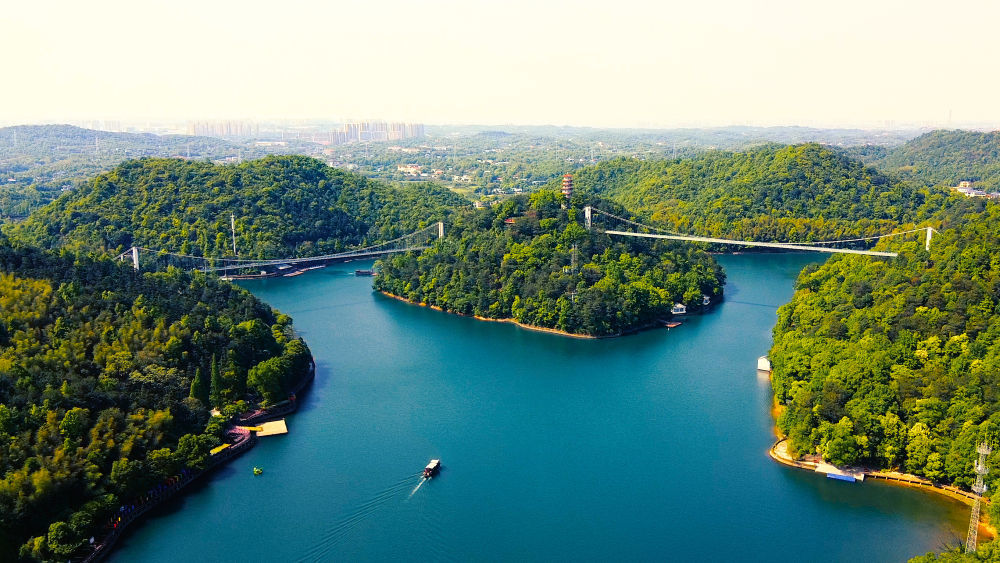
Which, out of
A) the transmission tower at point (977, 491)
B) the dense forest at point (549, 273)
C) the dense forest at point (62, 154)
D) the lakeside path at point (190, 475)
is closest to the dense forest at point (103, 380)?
the lakeside path at point (190, 475)

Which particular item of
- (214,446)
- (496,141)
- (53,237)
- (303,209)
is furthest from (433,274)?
(496,141)

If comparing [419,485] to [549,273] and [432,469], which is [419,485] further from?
[549,273]

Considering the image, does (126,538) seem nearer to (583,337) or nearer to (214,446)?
(214,446)

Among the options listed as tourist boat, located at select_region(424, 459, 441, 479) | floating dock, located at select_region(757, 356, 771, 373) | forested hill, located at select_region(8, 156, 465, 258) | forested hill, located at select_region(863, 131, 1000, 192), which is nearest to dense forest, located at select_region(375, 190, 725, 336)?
floating dock, located at select_region(757, 356, 771, 373)

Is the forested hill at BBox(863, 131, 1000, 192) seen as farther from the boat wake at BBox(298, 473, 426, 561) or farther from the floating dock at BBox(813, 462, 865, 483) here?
the boat wake at BBox(298, 473, 426, 561)

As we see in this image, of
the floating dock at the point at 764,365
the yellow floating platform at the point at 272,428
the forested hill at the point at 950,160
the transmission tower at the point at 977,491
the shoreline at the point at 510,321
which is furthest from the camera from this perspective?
the forested hill at the point at 950,160

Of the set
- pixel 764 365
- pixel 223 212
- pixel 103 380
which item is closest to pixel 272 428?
pixel 103 380

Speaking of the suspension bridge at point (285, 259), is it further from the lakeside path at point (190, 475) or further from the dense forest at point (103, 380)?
the lakeside path at point (190, 475)
